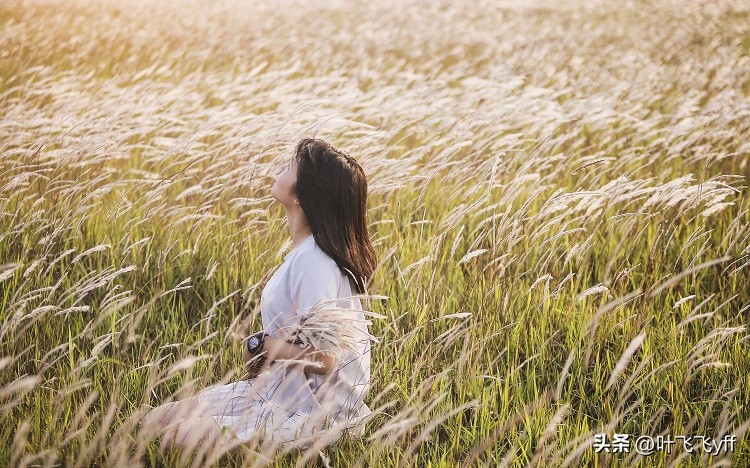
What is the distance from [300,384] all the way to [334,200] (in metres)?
0.64

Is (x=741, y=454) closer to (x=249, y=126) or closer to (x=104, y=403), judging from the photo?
(x=104, y=403)

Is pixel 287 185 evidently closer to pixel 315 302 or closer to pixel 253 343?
pixel 315 302

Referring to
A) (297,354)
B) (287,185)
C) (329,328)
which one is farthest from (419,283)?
(329,328)

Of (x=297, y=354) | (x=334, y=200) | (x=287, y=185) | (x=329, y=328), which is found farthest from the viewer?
(x=287, y=185)

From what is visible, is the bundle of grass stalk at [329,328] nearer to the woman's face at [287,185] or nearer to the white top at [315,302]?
the white top at [315,302]

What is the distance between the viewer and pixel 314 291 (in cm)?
238

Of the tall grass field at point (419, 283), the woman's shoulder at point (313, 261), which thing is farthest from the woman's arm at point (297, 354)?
the woman's shoulder at point (313, 261)

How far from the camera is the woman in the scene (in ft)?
7.64

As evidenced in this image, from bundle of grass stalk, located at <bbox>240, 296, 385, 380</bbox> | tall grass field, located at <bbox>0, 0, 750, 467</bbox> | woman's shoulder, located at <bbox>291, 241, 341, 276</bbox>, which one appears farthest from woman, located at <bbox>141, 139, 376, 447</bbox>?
bundle of grass stalk, located at <bbox>240, 296, 385, 380</bbox>

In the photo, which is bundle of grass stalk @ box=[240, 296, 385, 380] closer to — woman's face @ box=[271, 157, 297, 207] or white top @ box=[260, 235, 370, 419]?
white top @ box=[260, 235, 370, 419]

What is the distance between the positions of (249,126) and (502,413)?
2.20m

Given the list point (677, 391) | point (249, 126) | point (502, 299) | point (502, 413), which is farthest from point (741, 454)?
point (249, 126)

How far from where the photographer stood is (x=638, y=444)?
93.3 inches

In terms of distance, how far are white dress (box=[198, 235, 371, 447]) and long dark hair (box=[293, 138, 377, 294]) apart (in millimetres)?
46
